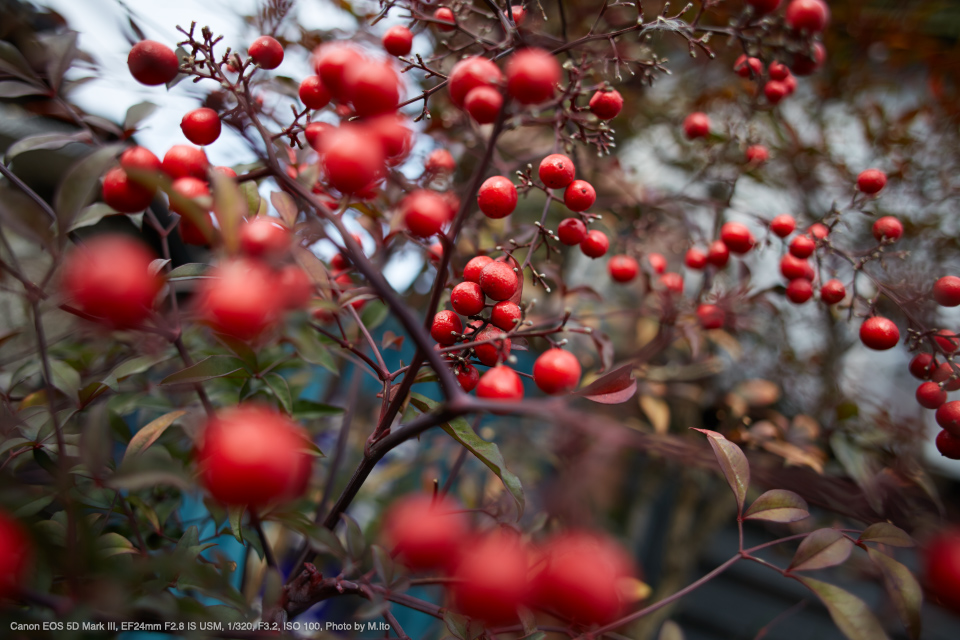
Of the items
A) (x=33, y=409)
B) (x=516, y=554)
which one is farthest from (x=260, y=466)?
(x=33, y=409)

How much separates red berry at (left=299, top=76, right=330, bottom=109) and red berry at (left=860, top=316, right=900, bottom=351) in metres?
0.67

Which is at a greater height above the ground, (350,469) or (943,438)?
(943,438)

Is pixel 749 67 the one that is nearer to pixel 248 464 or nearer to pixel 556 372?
pixel 556 372

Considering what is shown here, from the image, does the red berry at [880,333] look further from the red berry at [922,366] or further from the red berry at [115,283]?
the red berry at [115,283]

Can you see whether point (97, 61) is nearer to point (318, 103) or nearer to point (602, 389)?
point (318, 103)

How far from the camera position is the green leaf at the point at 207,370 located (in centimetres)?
40

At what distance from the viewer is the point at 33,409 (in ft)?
1.58

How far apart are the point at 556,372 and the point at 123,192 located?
34cm

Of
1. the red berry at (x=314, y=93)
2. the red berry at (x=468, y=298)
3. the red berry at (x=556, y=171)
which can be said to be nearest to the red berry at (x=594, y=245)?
the red berry at (x=556, y=171)

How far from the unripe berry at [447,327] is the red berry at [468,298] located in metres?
0.01

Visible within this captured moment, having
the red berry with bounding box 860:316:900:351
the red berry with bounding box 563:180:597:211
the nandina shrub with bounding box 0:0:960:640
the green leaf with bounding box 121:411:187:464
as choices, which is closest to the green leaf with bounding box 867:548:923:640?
the nandina shrub with bounding box 0:0:960:640

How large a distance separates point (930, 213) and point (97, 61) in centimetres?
162

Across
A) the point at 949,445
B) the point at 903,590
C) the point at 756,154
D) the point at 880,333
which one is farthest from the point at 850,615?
the point at 756,154

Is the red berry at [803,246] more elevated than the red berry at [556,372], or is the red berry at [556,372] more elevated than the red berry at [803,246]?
the red berry at [803,246]
